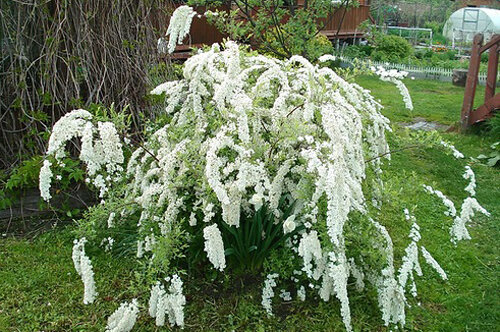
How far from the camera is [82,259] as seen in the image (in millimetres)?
2395

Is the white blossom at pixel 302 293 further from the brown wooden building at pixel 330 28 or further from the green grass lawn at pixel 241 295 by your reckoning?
the brown wooden building at pixel 330 28

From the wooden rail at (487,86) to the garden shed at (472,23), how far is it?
11.3 meters

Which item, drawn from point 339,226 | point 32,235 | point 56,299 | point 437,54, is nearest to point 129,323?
point 56,299

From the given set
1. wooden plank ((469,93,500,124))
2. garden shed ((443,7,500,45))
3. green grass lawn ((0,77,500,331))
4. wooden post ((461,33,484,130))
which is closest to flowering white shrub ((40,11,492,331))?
green grass lawn ((0,77,500,331))

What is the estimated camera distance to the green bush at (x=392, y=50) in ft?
38.6

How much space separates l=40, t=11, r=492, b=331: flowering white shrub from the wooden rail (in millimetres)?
3783

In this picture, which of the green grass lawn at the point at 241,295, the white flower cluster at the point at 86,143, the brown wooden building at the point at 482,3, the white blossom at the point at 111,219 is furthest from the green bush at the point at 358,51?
the brown wooden building at the point at 482,3

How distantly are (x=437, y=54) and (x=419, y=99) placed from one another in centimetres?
536

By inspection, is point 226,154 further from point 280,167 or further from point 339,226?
point 339,226

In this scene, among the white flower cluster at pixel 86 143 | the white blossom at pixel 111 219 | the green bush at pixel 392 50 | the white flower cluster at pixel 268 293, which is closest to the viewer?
the white flower cluster at pixel 86 143

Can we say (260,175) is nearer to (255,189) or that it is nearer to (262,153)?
(255,189)

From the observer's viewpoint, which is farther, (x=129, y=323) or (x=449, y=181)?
(x=449, y=181)

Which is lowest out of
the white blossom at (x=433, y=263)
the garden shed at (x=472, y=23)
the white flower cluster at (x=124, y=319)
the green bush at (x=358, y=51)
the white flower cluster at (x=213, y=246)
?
the white flower cluster at (x=124, y=319)

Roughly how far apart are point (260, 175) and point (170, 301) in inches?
26.2
